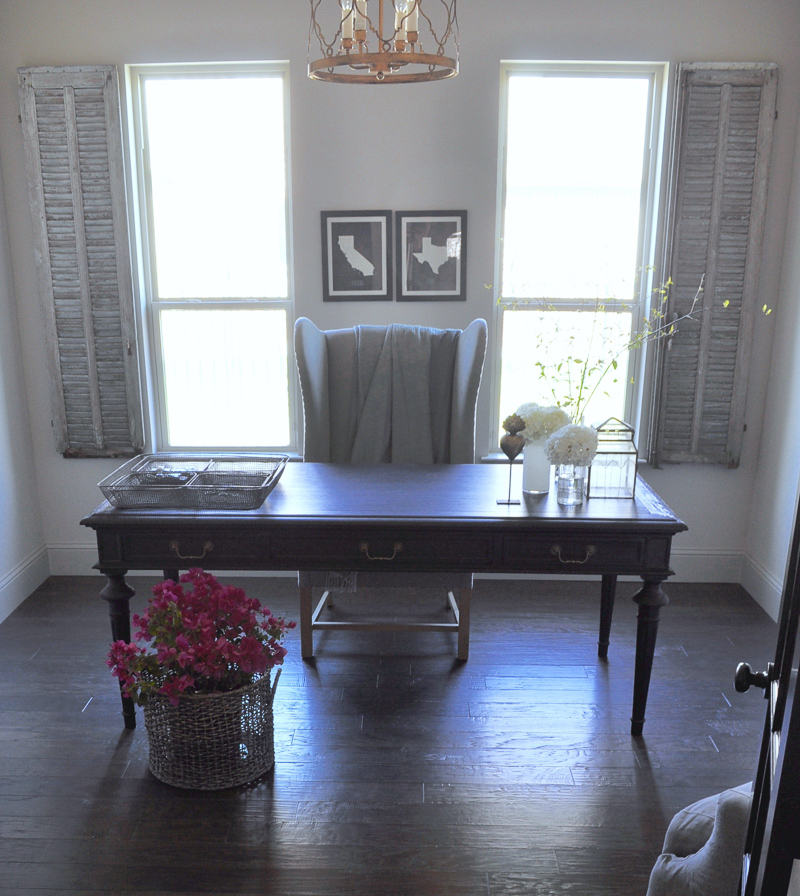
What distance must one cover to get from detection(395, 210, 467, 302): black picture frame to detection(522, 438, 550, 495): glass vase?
1311 mm

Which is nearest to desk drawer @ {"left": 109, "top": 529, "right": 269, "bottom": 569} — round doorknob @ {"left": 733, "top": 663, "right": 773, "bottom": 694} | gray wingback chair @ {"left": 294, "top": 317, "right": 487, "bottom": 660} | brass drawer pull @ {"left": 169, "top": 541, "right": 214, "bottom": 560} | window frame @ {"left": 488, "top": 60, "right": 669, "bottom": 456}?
brass drawer pull @ {"left": 169, "top": 541, "right": 214, "bottom": 560}

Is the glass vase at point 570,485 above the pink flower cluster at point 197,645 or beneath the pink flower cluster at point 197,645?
above

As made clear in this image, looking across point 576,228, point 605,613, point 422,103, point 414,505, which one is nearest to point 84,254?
point 422,103

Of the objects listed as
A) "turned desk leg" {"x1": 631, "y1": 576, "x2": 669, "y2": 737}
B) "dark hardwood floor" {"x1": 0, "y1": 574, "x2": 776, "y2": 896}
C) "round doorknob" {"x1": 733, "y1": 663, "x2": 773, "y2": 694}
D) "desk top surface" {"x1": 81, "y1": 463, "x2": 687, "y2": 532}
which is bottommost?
"dark hardwood floor" {"x1": 0, "y1": 574, "x2": 776, "y2": 896}

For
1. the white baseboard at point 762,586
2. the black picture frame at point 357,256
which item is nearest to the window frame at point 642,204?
the black picture frame at point 357,256

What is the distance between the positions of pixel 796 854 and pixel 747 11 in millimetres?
3609

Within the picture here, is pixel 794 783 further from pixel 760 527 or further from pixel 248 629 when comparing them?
pixel 760 527

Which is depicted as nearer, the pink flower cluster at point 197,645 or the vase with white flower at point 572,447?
the pink flower cluster at point 197,645

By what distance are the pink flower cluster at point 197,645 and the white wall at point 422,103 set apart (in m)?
1.77

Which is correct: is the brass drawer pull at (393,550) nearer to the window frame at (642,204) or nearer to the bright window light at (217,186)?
the window frame at (642,204)

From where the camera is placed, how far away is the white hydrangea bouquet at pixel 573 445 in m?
2.42

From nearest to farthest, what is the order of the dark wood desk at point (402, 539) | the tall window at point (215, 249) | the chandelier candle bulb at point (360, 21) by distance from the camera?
1. the chandelier candle bulb at point (360, 21)
2. the dark wood desk at point (402, 539)
3. the tall window at point (215, 249)

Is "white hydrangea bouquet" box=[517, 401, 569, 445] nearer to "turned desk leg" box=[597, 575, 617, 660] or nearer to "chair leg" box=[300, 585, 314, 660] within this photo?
"turned desk leg" box=[597, 575, 617, 660]

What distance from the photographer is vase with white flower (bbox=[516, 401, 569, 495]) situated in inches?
99.3
